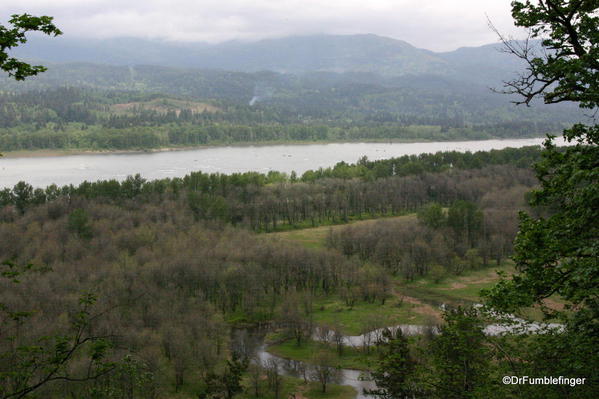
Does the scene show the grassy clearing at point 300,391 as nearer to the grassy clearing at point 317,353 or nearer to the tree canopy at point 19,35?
the grassy clearing at point 317,353

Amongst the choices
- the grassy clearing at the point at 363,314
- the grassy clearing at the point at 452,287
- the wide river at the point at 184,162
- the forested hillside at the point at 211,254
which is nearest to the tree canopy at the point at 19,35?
the forested hillside at the point at 211,254

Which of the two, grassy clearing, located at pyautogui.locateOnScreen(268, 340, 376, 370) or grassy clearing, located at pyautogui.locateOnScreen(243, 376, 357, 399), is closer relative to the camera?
grassy clearing, located at pyautogui.locateOnScreen(243, 376, 357, 399)

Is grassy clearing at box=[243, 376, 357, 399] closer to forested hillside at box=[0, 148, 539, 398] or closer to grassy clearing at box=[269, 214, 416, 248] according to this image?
forested hillside at box=[0, 148, 539, 398]

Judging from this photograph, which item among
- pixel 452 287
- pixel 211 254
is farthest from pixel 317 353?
pixel 452 287

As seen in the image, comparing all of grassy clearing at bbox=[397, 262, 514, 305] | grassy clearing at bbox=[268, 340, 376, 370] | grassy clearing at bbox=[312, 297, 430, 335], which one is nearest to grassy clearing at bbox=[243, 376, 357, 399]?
grassy clearing at bbox=[268, 340, 376, 370]

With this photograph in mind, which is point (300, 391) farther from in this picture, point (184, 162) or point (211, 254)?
point (184, 162)

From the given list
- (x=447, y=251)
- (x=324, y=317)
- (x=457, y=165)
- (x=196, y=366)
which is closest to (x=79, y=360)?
(x=196, y=366)

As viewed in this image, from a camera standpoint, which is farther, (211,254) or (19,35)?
(211,254)
